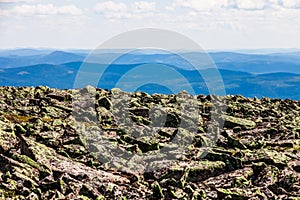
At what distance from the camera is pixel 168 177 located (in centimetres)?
4425

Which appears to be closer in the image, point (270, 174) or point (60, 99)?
point (270, 174)

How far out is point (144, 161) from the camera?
48.8 m

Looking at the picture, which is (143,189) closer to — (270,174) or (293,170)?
(270,174)

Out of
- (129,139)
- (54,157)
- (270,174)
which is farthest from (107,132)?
(270,174)

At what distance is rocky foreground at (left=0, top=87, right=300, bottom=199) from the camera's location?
3922 cm

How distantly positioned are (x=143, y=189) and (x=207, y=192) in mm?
6204

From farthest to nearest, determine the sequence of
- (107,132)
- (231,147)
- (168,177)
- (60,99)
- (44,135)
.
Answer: (60,99) → (107,132) → (231,147) → (44,135) → (168,177)

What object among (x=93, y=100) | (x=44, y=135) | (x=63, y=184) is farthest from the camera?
(x=93, y=100)

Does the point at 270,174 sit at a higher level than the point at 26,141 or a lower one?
lower

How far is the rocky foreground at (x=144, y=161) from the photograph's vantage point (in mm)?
39219

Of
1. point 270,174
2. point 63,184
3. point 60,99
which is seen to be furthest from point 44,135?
point 60,99

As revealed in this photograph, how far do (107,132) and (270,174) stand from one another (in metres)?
26.2

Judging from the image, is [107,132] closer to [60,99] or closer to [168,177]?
[168,177]

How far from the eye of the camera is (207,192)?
134 ft
